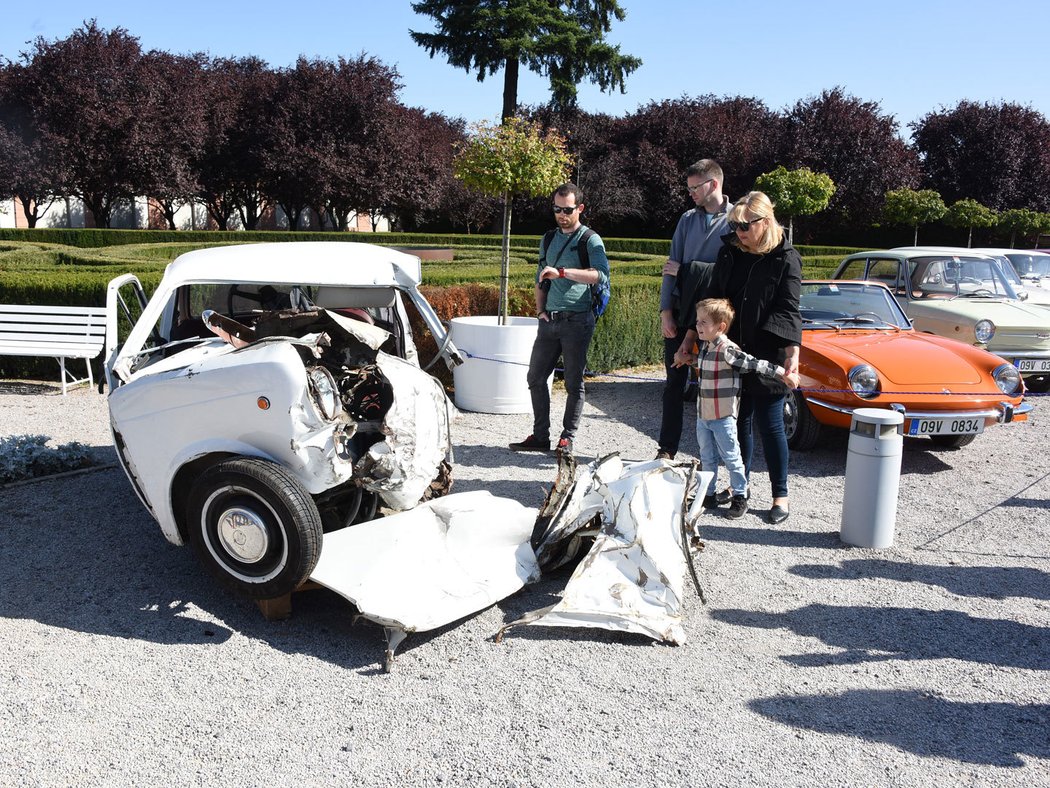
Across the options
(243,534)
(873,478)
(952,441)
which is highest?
(873,478)

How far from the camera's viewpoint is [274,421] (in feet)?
12.9

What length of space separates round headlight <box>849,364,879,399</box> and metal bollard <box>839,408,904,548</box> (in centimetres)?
156

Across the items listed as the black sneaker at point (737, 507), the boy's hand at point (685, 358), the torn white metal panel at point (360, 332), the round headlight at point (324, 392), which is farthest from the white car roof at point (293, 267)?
the black sneaker at point (737, 507)

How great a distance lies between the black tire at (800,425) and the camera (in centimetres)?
713

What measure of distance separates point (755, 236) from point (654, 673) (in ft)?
8.76

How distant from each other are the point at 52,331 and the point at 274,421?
22.9 ft

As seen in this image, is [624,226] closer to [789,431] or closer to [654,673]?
[789,431]

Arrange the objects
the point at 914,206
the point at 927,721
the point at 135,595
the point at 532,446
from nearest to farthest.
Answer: the point at 927,721 < the point at 135,595 < the point at 532,446 < the point at 914,206

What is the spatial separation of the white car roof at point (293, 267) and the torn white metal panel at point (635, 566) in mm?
1806

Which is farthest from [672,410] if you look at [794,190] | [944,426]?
[794,190]

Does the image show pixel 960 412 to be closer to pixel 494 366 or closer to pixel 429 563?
pixel 494 366

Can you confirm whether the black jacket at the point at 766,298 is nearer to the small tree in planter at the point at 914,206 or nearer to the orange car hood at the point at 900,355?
the orange car hood at the point at 900,355

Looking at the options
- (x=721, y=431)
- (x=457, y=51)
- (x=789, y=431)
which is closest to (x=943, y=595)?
(x=721, y=431)

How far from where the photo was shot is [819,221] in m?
42.6
